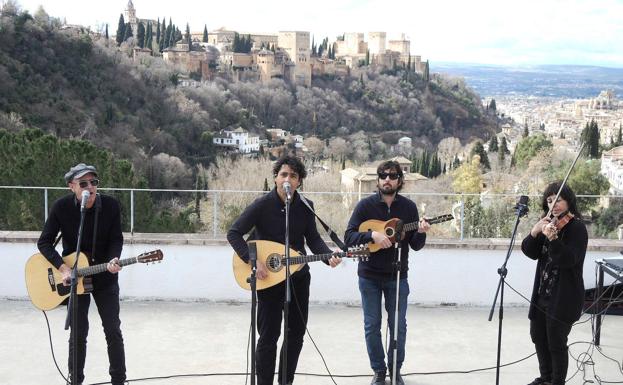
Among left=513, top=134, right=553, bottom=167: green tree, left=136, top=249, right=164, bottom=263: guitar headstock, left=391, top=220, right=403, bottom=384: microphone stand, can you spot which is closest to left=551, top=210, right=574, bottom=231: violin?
left=391, top=220, right=403, bottom=384: microphone stand

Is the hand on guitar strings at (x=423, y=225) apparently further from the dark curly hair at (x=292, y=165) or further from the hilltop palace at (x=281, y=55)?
the hilltop palace at (x=281, y=55)

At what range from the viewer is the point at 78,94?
182 feet

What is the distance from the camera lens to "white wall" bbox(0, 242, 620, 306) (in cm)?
597

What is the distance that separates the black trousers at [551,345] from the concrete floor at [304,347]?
1.23 ft

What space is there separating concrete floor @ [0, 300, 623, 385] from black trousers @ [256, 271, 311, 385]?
64cm

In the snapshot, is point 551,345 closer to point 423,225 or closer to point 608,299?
point 423,225

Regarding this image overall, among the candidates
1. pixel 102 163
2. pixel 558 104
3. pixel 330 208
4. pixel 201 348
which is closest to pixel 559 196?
pixel 201 348

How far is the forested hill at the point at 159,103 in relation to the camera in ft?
167

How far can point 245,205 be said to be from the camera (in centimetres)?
1299

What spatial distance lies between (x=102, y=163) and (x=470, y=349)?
56.8 ft

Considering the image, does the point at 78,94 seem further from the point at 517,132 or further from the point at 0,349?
the point at 0,349

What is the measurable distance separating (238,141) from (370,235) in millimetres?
58804

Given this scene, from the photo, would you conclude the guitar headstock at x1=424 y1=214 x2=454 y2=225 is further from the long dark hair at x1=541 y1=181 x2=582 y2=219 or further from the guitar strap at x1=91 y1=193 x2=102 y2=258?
the guitar strap at x1=91 y1=193 x2=102 y2=258

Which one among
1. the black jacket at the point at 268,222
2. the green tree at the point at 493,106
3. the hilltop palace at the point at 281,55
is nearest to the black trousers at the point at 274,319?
the black jacket at the point at 268,222
